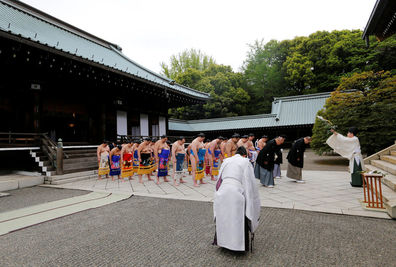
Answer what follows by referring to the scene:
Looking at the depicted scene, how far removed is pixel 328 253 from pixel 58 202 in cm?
550

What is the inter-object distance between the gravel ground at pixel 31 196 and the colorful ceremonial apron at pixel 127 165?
1.91 m

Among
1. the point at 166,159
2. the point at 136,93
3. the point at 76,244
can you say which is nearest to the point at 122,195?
the point at 166,159

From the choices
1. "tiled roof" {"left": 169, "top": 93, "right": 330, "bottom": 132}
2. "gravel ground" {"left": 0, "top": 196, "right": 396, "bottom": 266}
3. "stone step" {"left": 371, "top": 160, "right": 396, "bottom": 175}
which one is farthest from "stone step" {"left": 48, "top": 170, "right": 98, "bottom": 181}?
"tiled roof" {"left": 169, "top": 93, "right": 330, "bottom": 132}

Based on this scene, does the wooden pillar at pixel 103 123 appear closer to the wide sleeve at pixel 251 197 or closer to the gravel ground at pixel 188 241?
the gravel ground at pixel 188 241

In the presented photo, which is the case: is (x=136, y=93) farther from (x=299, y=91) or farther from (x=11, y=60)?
(x=299, y=91)

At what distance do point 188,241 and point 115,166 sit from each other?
607cm

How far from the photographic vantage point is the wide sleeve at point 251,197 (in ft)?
8.30

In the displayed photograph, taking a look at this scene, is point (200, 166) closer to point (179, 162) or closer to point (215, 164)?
point (179, 162)

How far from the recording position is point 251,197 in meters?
2.56

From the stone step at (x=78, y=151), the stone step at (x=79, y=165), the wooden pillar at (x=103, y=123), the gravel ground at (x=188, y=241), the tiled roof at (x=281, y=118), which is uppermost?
the tiled roof at (x=281, y=118)

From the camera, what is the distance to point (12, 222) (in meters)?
3.81

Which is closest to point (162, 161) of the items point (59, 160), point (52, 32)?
point (59, 160)

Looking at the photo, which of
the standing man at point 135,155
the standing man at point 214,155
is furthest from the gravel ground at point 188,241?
the standing man at point 135,155

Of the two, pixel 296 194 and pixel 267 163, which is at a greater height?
pixel 267 163
